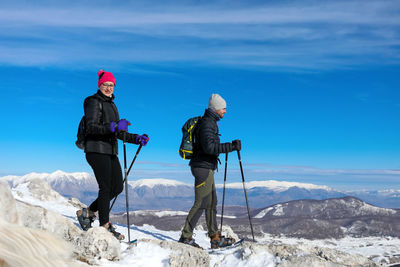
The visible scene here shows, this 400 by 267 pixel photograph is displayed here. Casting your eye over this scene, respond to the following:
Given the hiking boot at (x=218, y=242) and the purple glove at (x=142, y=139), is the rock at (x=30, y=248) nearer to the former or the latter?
the purple glove at (x=142, y=139)

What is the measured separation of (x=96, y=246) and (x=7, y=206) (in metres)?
1.81

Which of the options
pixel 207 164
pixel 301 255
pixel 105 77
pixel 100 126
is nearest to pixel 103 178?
pixel 100 126

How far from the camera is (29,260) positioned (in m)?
4.88

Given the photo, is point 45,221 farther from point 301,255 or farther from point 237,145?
point 237,145

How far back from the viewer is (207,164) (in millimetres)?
9828

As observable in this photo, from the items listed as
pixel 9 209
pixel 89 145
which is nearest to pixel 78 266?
pixel 9 209

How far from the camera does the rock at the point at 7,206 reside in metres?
5.43

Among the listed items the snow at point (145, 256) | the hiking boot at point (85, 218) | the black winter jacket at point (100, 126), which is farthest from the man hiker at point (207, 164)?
the hiking boot at point (85, 218)

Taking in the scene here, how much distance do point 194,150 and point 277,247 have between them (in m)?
3.01

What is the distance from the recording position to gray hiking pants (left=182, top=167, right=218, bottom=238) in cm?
973

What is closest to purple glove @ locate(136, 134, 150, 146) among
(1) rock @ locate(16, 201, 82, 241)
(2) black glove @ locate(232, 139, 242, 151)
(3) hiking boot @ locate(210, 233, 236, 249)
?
(1) rock @ locate(16, 201, 82, 241)

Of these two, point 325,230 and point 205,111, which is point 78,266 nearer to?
point 205,111

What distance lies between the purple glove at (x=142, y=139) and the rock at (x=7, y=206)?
10.7 ft

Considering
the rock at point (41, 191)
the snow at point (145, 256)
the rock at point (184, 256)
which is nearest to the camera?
the snow at point (145, 256)
